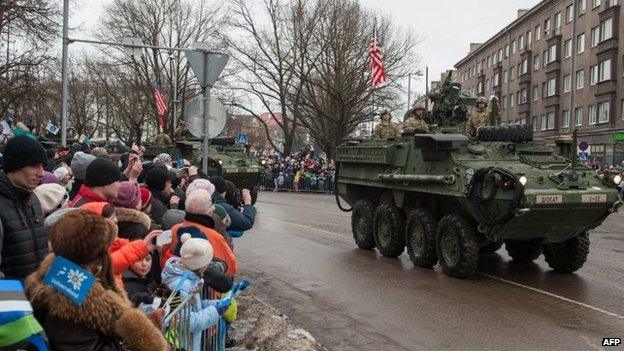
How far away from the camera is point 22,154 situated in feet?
13.1

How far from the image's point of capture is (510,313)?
25.5ft

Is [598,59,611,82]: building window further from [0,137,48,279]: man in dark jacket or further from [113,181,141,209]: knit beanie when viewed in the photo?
[0,137,48,279]: man in dark jacket

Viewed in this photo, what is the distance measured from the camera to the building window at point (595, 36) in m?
43.1

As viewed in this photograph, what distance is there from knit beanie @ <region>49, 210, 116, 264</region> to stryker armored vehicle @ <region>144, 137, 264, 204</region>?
16107 millimetres

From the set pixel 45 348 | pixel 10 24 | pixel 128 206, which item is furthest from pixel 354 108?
pixel 45 348

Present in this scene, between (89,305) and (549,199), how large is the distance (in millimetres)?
7354

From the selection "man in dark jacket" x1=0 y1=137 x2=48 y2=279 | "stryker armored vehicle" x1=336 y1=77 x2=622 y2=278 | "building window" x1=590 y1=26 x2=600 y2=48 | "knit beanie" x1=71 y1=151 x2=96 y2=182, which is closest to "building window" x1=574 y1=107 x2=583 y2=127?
"building window" x1=590 y1=26 x2=600 y2=48

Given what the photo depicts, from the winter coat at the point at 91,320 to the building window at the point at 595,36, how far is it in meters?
44.9

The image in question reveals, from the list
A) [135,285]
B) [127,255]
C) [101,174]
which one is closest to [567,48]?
[101,174]

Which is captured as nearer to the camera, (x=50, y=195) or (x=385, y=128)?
(x=50, y=195)

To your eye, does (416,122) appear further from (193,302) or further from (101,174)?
(193,302)

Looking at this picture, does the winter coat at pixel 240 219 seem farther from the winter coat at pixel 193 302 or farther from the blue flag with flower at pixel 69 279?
the blue flag with flower at pixel 69 279

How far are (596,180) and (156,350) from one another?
8400 mm

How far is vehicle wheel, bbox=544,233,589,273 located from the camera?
10.2 meters
